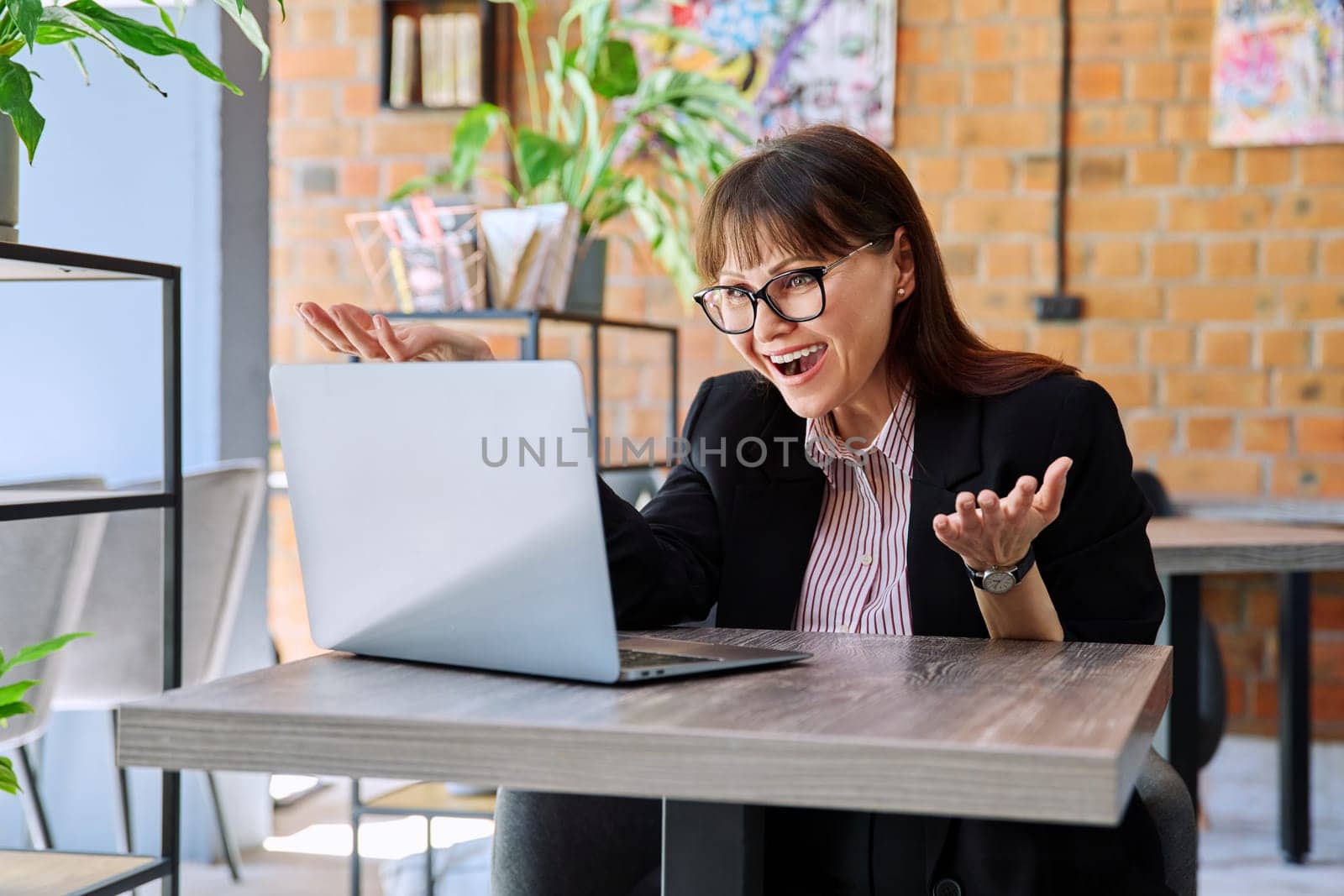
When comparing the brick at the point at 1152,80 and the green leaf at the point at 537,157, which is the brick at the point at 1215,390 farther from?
the green leaf at the point at 537,157

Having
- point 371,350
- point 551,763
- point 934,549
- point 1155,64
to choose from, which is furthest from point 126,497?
point 1155,64

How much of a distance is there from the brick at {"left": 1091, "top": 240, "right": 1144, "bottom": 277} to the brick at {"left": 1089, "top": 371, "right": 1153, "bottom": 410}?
253mm

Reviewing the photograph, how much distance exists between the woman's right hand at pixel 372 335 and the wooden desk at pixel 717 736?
1.11ft

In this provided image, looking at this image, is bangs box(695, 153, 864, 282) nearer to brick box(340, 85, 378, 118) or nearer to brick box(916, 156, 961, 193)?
brick box(916, 156, 961, 193)

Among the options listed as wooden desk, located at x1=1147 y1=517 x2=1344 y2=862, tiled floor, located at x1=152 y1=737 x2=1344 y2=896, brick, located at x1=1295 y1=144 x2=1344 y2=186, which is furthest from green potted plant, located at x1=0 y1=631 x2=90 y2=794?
→ brick, located at x1=1295 y1=144 x2=1344 y2=186

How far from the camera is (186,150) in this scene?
2.84 m

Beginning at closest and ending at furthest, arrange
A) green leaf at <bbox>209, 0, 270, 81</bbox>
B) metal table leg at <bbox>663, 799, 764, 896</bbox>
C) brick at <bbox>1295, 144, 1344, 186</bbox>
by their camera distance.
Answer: metal table leg at <bbox>663, 799, 764, 896</bbox>
green leaf at <bbox>209, 0, 270, 81</bbox>
brick at <bbox>1295, 144, 1344, 186</bbox>

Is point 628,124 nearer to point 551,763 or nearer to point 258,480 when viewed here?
point 258,480

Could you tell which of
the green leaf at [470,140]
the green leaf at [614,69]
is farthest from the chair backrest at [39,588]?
the green leaf at [614,69]

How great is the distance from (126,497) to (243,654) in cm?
130

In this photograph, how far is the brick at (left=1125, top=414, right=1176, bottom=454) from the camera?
3.60 metres

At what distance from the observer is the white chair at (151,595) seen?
2467mm

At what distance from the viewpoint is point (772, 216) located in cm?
150

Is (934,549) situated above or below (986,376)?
below
